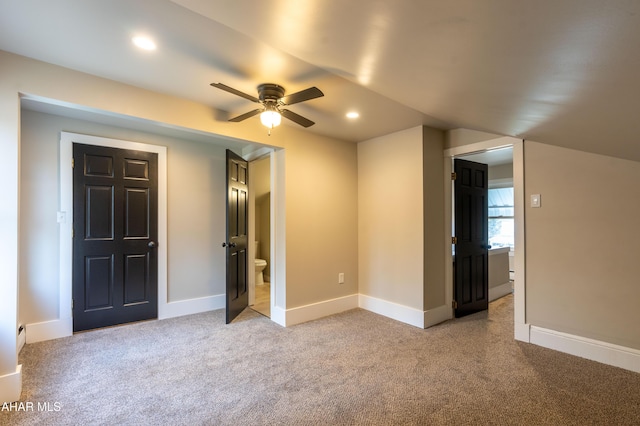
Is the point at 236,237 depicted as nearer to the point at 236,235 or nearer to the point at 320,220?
the point at 236,235

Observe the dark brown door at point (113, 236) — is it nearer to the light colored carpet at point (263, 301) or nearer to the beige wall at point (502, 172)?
the light colored carpet at point (263, 301)

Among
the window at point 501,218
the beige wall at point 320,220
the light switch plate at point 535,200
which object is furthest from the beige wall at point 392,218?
the window at point 501,218

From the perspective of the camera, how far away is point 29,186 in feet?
9.84

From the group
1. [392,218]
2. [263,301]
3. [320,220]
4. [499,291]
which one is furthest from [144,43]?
[499,291]

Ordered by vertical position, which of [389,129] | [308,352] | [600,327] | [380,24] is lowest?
[308,352]

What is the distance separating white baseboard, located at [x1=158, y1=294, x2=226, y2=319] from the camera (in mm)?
3697

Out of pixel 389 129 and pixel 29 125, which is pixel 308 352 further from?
pixel 29 125

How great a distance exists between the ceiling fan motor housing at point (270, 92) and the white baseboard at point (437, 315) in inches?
107

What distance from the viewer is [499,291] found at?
479cm

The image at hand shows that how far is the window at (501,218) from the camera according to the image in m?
6.68

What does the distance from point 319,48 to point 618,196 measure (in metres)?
2.68

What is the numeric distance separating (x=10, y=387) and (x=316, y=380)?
200 centimetres

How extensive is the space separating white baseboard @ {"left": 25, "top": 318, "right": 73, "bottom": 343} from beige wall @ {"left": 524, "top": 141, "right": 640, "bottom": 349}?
180 inches

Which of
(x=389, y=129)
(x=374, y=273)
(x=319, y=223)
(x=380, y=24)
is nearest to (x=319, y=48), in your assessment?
(x=380, y=24)
